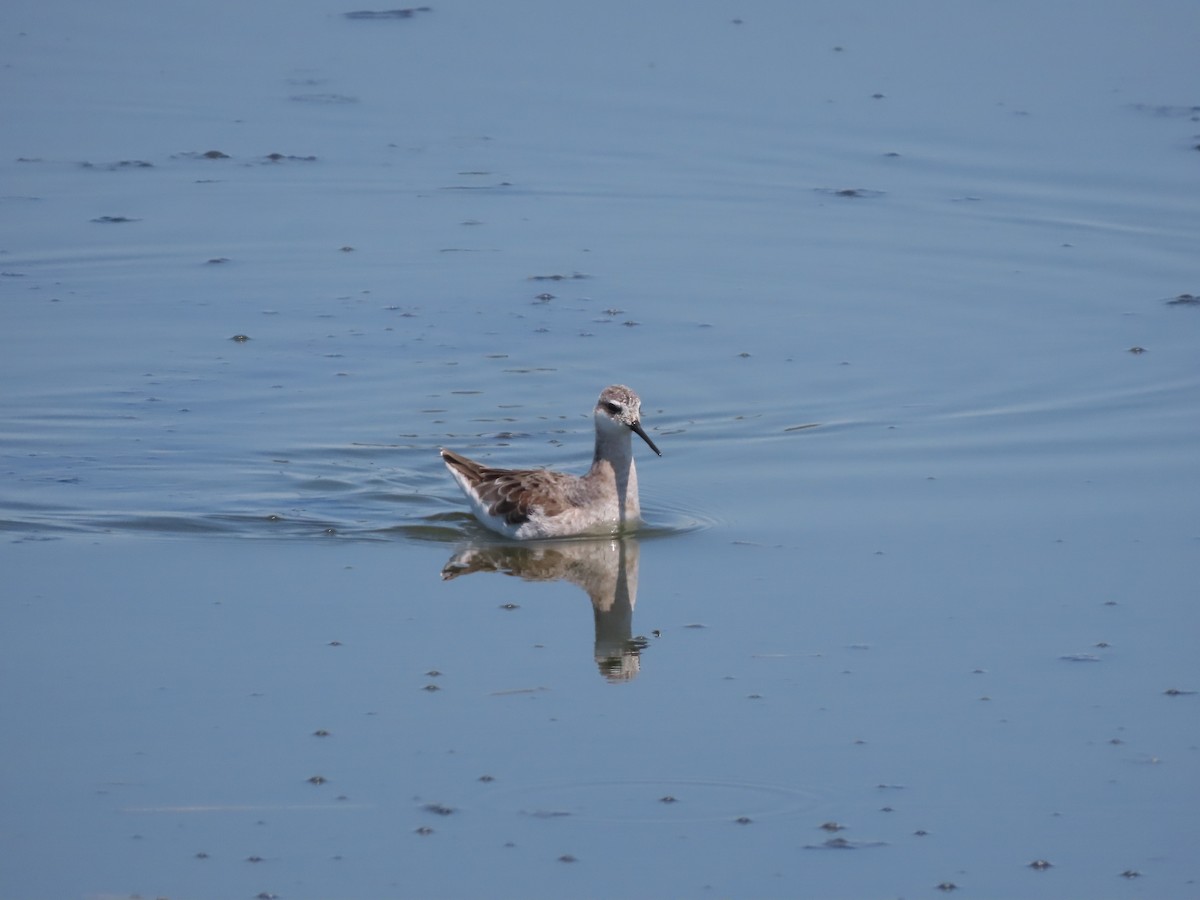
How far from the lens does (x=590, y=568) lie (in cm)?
1321

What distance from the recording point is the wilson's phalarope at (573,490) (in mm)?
13523

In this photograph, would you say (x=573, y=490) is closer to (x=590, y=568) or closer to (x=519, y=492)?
(x=519, y=492)

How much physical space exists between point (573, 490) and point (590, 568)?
708 millimetres

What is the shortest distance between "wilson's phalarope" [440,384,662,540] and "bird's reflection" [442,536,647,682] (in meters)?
0.14

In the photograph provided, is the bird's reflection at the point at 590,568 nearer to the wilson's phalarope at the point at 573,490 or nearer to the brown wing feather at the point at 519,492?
the wilson's phalarope at the point at 573,490

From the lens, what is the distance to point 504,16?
84.9ft

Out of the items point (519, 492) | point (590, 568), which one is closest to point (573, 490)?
point (519, 492)

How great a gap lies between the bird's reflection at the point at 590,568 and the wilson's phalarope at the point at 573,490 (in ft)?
0.47

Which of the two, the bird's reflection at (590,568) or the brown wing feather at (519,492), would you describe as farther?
the brown wing feather at (519,492)

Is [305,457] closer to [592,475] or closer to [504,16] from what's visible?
[592,475]

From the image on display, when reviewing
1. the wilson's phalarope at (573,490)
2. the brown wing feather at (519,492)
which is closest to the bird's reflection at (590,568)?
the wilson's phalarope at (573,490)

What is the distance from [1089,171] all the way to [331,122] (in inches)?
336

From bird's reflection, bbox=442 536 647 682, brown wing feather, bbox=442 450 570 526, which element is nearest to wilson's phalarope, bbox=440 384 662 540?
brown wing feather, bbox=442 450 570 526

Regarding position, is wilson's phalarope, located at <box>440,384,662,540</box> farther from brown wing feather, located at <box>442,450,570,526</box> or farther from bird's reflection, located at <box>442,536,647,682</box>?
bird's reflection, located at <box>442,536,647,682</box>
